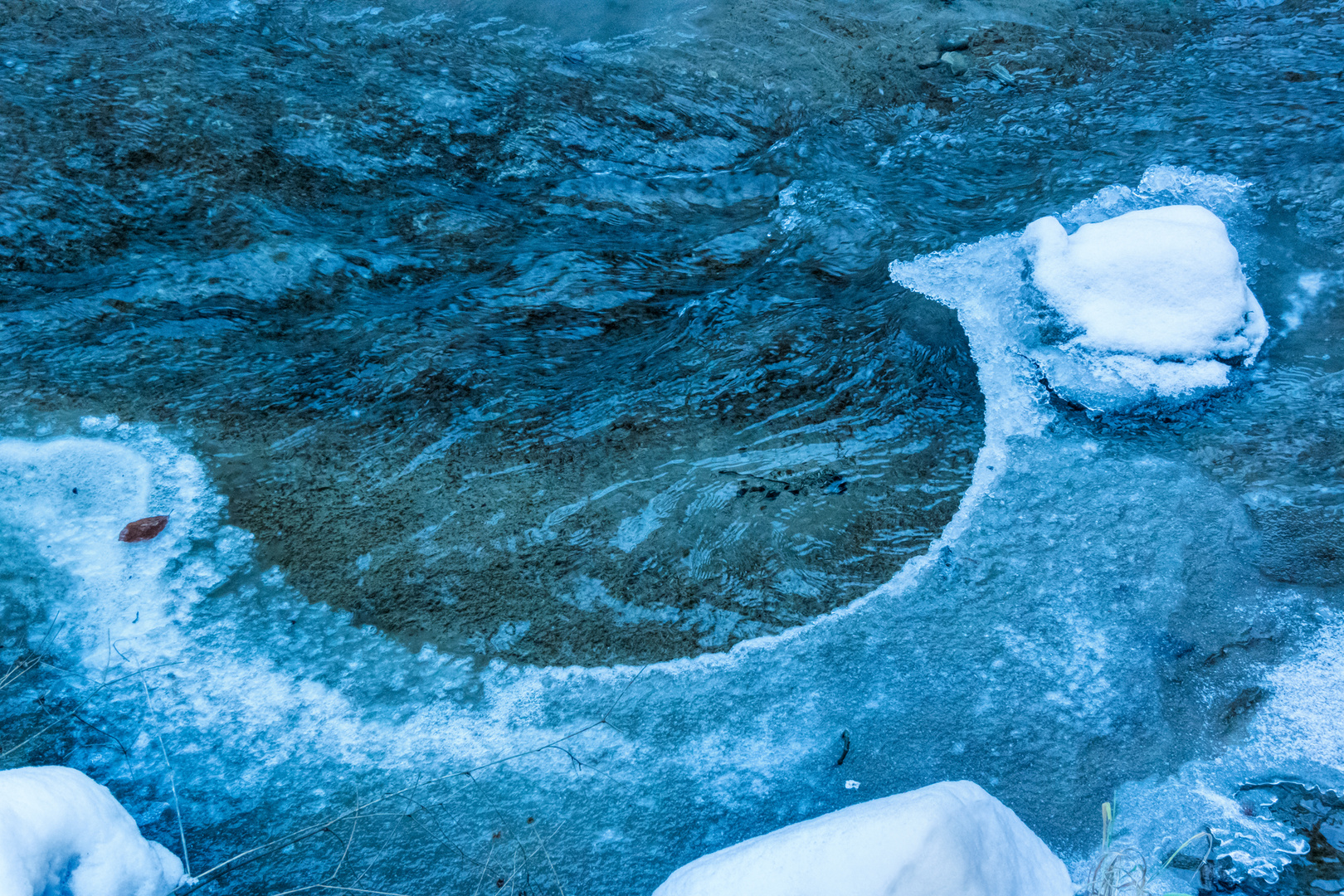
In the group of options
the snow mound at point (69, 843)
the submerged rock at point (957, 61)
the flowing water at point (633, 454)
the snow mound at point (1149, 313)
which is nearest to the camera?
the snow mound at point (69, 843)

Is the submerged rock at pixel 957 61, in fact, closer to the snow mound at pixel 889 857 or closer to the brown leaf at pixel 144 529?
the snow mound at pixel 889 857

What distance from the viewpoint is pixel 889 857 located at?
1788 mm

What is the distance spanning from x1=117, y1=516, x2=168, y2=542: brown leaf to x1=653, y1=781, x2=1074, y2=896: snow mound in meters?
1.91

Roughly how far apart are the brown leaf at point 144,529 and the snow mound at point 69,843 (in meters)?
0.97

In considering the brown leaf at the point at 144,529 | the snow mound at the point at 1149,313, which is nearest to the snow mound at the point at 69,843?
the brown leaf at the point at 144,529

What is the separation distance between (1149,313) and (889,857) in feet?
7.80

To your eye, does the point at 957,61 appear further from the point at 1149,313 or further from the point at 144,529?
the point at 144,529

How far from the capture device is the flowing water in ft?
7.43

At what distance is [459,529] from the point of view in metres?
2.88

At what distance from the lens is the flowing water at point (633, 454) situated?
2264 millimetres

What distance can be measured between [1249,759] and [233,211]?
4126 millimetres

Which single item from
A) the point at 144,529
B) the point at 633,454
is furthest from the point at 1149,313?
the point at 144,529

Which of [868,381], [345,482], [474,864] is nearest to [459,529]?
[345,482]

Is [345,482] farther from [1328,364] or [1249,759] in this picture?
[1328,364]
